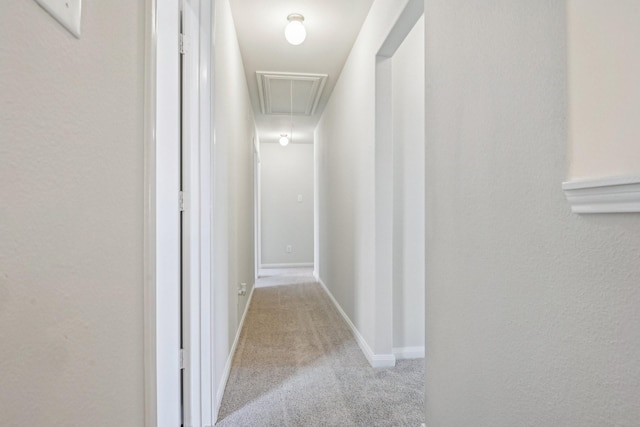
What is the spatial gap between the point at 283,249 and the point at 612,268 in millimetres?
6473

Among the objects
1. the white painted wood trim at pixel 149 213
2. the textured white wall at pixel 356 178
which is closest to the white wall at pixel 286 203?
the textured white wall at pixel 356 178

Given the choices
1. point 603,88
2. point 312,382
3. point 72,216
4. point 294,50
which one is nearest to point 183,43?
point 72,216

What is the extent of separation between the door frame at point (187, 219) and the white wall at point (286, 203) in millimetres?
5225

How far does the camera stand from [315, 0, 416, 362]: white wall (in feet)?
7.85

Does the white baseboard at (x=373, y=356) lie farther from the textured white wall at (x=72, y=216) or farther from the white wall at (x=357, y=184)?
the textured white wall at (x=72, y=216)

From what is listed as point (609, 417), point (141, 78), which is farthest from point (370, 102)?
point (609, 417)

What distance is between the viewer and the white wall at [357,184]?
7.85ft

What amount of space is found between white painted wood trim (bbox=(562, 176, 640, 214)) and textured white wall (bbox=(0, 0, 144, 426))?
954 mm

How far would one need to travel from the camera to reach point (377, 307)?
2375mm

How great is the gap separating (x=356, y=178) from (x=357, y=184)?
67 millimetres

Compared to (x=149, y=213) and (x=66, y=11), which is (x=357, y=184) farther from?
(x=66, y=11)

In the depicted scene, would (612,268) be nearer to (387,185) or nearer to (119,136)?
(119,136)

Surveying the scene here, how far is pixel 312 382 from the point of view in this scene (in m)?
2.16

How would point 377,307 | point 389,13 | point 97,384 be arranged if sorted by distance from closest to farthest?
point 97,384 → point 389,13 → point 377,307
